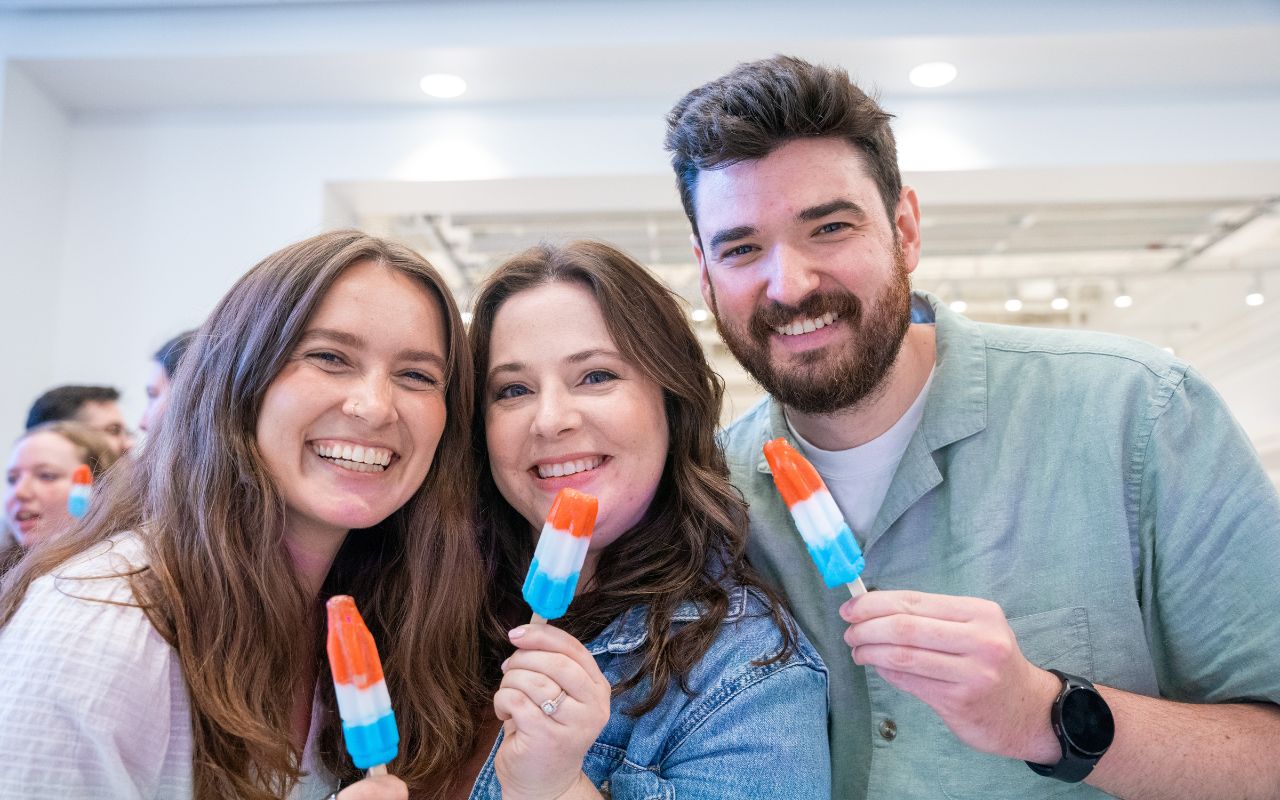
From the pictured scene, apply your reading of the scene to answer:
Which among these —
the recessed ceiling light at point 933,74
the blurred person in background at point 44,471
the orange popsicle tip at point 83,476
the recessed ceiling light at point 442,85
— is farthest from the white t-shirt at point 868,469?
the recessed ceiling light at point 442,85

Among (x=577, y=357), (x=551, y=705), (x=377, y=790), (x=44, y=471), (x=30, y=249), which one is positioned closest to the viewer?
(x=377, y=790)

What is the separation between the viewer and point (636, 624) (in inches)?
85.1

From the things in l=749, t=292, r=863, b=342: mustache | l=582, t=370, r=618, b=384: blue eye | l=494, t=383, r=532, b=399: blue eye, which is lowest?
l=494, t=383, r=532, b=399: blue eye

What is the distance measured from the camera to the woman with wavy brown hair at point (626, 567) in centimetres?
173

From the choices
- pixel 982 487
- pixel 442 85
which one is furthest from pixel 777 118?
pixel 442 85

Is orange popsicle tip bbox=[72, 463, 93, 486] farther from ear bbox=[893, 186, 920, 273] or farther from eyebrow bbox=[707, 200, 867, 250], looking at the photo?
ear bbox=[893, 186, 920, 273]

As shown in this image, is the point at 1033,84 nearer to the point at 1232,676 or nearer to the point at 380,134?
the point at 380,134

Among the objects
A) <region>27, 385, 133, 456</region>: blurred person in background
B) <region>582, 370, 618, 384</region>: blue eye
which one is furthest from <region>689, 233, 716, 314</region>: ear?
<region>27, 385, 133, 456</region>: blurred person in background

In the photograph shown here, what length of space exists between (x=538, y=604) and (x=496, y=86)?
16.3 ft

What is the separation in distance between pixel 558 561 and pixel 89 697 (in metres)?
0.78

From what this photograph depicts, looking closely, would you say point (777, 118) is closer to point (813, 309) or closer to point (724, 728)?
point (813, 309)

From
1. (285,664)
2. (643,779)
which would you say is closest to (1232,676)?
(643,779)

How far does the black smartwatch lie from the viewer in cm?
175

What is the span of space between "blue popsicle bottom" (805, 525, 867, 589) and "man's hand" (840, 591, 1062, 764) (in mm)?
55
